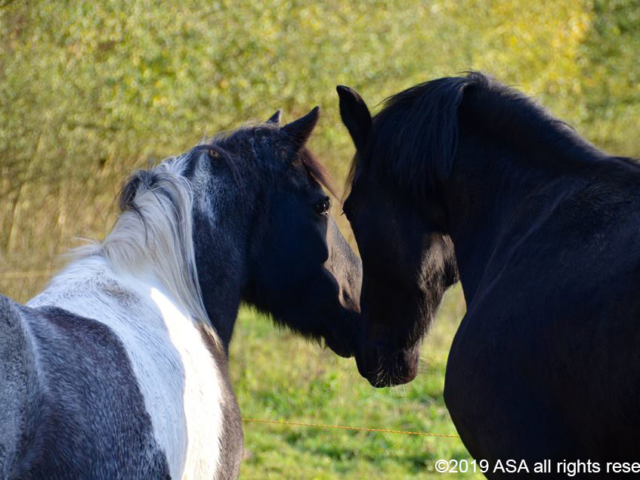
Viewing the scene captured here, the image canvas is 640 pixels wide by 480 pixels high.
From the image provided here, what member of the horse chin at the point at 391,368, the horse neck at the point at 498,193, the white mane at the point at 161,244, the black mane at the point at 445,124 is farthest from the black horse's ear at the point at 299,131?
the horse chin at the point at 391,368

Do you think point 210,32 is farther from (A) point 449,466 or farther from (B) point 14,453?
(B) point 14,453

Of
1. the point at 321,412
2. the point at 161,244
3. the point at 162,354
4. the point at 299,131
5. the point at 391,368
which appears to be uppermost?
the point at 299,131

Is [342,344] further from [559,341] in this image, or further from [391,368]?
[559,341]

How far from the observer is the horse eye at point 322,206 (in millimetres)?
3646

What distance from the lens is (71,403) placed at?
227 centimetres

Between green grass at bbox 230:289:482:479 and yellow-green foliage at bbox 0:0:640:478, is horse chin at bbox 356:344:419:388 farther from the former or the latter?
green grass at bbox 230:289:482:479

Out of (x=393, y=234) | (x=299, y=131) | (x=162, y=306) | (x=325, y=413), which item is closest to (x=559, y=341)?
(x=393, y=234)

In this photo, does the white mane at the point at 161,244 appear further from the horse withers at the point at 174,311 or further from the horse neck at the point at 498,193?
the horse neck at the point at 498,193

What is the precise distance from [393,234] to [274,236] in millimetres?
618

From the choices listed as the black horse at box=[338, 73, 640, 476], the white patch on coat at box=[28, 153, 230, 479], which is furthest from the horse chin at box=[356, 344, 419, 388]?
the white patch on coat at box=[28, 153, 230, 479]

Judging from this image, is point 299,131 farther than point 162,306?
Yes

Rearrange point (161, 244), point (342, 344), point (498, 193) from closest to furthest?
point (498, 193) → point (161, 244) → point (342, 344)

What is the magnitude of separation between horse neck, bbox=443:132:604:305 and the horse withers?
775 millimetres

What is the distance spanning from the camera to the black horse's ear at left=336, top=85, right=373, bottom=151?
340 cm
